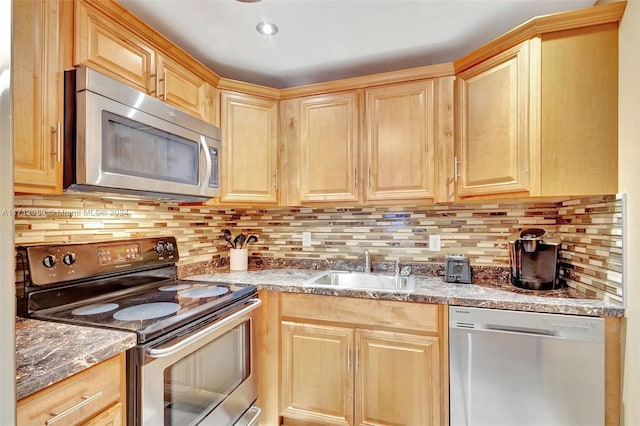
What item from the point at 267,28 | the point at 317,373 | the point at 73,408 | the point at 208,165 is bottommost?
the point at 317,373

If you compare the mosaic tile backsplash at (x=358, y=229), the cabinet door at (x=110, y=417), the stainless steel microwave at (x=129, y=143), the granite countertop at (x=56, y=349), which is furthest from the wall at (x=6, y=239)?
the mosaic tile backsplash at (x=358, y=229)

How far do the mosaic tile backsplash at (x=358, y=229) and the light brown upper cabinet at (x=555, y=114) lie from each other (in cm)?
22

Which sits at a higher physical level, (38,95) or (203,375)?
(38,95)

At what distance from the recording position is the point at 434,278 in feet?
6.66

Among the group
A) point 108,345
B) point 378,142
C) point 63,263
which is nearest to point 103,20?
point 63,263

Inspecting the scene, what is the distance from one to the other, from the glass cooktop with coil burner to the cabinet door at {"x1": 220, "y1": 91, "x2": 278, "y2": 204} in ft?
1.80

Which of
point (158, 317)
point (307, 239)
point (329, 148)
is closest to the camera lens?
Answer: point (158, 317)

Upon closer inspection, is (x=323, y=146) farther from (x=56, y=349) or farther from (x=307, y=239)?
(x=56, y=349)

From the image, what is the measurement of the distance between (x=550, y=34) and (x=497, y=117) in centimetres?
39

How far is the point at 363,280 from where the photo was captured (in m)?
2.19

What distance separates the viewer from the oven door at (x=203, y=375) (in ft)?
3.59

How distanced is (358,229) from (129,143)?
4.88 feet

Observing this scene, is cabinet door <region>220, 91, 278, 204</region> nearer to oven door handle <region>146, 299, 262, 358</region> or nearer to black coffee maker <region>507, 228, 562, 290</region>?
oven door handle <region>146, 299, 262, 358</region>

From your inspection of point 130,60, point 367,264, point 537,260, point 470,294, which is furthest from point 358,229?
point 130,60
